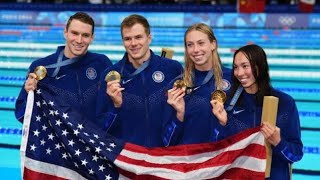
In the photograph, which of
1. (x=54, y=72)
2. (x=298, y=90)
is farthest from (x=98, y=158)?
(x=298, y=90)

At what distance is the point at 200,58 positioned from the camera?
2.88m

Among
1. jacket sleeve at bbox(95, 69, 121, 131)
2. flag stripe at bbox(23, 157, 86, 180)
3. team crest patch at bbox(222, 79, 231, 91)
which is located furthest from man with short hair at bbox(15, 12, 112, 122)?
team crest patch at bbox(222, 79, 231, 91)

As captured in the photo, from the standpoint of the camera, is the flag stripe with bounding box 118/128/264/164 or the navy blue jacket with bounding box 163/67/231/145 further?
the navy blue jacket with bounding box 163/67/231/145

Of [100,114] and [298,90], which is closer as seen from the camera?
[100,114]

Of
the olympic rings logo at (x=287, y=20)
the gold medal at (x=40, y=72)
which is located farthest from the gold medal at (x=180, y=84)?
the olympic rings logo at (x=287, y=20)

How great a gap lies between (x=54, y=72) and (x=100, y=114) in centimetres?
37

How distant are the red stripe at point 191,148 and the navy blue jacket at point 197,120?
6 centimetres

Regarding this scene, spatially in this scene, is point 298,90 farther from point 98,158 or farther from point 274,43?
point 98,158

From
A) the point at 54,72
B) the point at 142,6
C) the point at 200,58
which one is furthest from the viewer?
the point at 142,6

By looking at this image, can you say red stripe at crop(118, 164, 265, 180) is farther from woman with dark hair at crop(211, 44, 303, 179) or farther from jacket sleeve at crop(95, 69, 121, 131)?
jacket sleeve at crop(95, 69, 121, 131)

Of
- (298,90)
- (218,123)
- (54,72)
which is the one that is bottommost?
(298,90)

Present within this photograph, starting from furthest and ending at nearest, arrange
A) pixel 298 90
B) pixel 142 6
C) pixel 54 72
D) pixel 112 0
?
pixel 112 0
pixel 142 6
pixel 298 90
pixel 54 72

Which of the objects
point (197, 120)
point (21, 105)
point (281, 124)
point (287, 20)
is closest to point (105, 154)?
point (197, 120)

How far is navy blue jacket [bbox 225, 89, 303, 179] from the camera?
2.64 m
